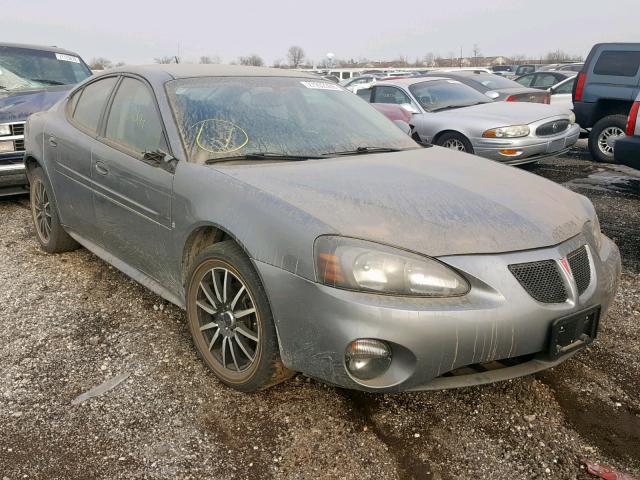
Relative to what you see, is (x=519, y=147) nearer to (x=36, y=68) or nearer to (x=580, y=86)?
(x=580, y=86)

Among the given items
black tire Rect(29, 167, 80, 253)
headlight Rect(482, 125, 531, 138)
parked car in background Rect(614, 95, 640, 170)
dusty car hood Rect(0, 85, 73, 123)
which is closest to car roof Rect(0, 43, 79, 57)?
dusty car hood Rect(0, 85, 73, 123)

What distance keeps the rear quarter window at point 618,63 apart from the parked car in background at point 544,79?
16.9ft

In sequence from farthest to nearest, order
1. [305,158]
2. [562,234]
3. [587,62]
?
[587,62]
[305,158]
[562,234]

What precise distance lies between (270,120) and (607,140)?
7.63 metres

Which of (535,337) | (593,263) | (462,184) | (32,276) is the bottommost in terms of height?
(32,276)

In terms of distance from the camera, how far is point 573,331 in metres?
2.29

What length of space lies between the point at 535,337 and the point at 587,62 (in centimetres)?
877

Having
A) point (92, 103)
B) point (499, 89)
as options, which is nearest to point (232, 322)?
point (92, 103)

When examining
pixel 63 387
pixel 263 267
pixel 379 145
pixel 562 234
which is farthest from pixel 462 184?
pixel 63 387

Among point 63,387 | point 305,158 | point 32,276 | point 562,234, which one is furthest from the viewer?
point 32,276

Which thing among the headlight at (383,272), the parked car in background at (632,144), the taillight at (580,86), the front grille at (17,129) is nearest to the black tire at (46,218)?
the front grille at (17,129)

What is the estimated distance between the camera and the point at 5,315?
3506 mm

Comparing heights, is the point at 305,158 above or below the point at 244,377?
above

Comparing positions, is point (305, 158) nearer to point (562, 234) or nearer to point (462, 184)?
point (462, 184)
